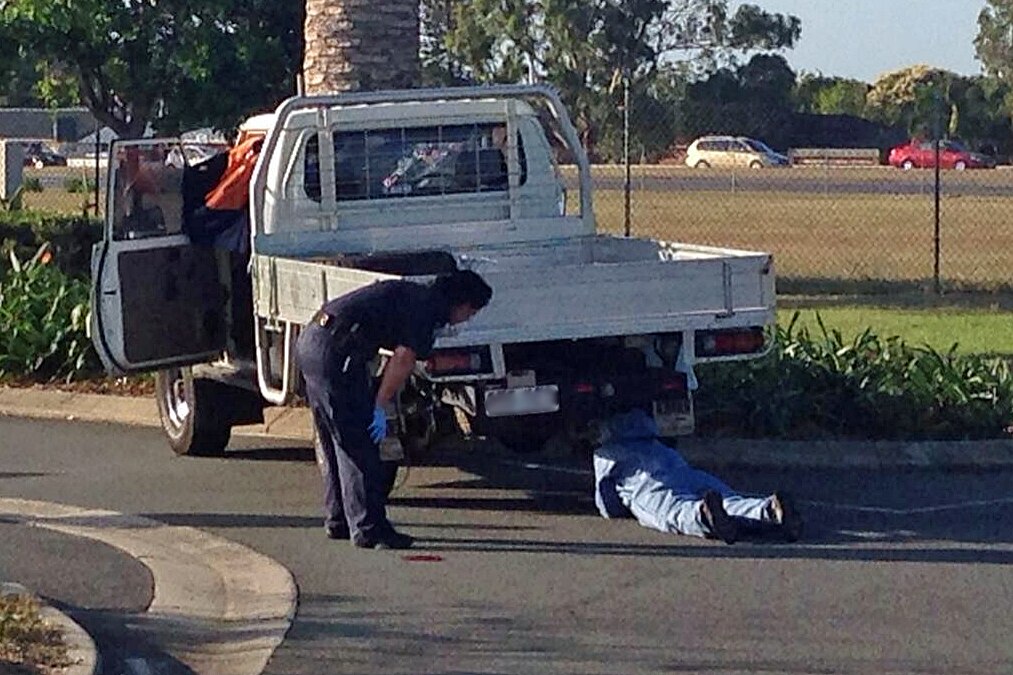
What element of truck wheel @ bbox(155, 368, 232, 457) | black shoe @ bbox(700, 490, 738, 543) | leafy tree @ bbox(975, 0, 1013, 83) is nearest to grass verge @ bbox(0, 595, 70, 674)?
black shoe @ bbox(700, 490, 738, 543)

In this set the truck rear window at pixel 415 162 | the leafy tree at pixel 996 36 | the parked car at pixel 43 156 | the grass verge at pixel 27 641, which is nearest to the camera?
the grass verge at pixel 27 641

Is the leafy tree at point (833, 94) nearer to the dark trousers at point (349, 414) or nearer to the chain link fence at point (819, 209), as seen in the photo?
the chain link fence at point (819, 209)

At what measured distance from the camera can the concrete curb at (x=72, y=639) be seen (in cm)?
741

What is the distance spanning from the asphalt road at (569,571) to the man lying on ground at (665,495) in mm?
136

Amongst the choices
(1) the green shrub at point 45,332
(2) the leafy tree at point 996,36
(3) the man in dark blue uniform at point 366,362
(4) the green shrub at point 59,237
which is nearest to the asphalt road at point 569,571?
(3) the man in dark blue uniform at point 366,362

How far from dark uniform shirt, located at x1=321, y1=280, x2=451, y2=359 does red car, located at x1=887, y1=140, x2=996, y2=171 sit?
46571 mm

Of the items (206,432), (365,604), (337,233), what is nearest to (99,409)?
(206,432)

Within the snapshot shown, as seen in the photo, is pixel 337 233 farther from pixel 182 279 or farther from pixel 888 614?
pixel 888 614

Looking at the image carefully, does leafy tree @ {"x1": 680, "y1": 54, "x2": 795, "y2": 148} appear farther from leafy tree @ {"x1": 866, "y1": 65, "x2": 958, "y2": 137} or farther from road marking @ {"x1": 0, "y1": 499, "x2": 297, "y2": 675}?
road marking @ {"x1": 0, "y1": 499, "x2": 297, "y2": 675}

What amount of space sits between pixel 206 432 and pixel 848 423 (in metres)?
3.90

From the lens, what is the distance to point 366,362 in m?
9.72

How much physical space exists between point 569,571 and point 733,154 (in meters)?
48.3

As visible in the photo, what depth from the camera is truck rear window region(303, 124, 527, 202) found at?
12.5m

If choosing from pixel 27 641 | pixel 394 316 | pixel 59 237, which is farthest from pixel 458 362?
pixel 59 237
